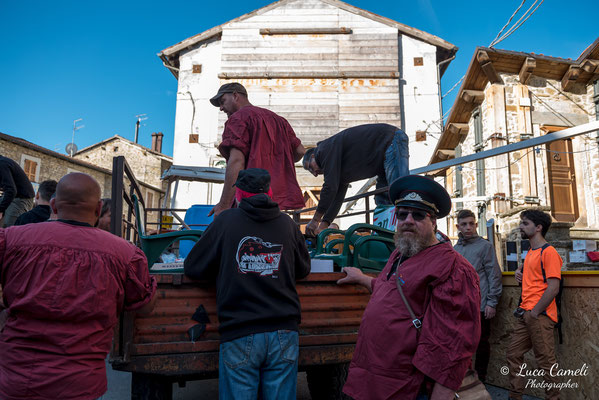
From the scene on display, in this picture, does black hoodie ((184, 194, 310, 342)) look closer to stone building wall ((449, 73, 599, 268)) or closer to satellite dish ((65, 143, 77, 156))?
stone building wall ((449, 73, 599, 268))

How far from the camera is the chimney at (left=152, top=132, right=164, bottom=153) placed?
32.7m

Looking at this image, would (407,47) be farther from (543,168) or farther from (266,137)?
(266,137)

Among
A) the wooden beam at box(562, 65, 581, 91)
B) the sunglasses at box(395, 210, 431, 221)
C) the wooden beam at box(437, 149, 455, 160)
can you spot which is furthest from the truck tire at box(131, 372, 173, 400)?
the wooden beam at box(437, 149, 455, 160)

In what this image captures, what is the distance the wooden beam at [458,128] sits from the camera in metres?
13.9

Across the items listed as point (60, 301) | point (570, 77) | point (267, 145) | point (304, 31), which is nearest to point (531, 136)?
point (570, 77)

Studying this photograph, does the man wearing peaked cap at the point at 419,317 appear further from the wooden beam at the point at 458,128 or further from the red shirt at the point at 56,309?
the wooden beam at the point at 458,128

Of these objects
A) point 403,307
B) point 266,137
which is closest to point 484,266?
point 266,137

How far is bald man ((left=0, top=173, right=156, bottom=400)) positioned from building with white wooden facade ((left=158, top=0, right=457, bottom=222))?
1330cm

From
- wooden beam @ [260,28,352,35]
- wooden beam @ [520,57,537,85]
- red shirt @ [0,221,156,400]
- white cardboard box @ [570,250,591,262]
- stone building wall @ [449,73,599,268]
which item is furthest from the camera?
wooden beam @ [260,28,352,35]

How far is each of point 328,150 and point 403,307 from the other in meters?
2.71

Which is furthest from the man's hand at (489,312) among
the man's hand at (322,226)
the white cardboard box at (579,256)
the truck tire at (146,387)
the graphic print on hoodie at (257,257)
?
the white cardboard box at (579,256)

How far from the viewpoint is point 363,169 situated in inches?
194

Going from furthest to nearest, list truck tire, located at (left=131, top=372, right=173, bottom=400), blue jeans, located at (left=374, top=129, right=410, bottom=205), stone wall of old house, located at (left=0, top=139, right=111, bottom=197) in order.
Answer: stone wall of old house, located at (left=0, top=139, right=111, bottom=197) → blue jeans, located at (left=374, top=129, right=410, bottom=205) → truck tire, located at (left=131, top=372, right=173, bottom=400)

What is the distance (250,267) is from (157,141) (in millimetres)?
32114
